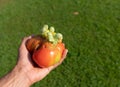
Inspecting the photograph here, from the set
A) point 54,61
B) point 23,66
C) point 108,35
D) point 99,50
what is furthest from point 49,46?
point 108,35

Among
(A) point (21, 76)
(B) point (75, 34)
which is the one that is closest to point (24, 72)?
(A) point (21, 76)

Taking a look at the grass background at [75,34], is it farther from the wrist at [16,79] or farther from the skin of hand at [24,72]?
the wrist at [16,79]

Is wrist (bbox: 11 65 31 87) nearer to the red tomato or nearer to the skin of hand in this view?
the skin of hand

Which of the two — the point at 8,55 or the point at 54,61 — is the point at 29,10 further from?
the point at 54,61

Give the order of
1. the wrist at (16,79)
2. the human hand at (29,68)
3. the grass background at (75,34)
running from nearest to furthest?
1. the wrist at (16,79)
2. the human hand at (29,68)
3. the grass background at (75,34)

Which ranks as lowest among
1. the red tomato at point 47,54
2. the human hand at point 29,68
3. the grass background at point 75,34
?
the grass background at point 75,34

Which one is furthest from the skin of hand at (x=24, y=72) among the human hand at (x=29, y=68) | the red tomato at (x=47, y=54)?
Result: the red tomato at (x=47, y=54)

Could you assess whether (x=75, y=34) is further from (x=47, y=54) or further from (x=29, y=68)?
(x=47, y=54)
